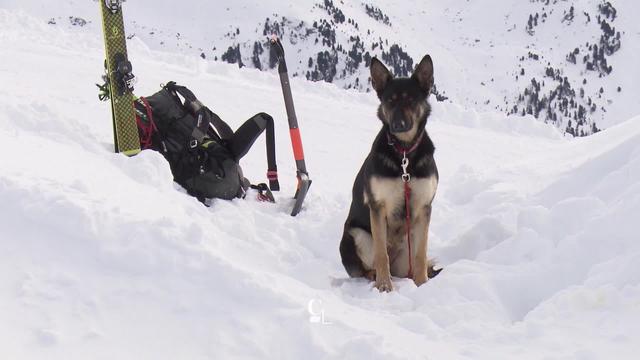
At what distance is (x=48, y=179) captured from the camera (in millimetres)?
4609

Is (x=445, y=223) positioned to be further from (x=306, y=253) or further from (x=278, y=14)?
(x=278, y=14)

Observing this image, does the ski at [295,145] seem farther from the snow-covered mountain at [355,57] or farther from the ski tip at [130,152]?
the snow-covered mountain at [355,57]

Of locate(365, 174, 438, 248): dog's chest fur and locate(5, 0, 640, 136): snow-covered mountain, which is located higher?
locate(365, 174, 438, 248): dog's chest fur

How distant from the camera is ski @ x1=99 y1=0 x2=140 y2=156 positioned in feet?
23.8

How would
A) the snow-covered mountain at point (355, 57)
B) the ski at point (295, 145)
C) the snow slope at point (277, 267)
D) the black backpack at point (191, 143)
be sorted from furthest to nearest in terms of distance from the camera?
the snow-covered mountain at point (355, 57), the ski at point (295, 145), the black backpack at point (191, 143), the snow slope at point (277, 267)

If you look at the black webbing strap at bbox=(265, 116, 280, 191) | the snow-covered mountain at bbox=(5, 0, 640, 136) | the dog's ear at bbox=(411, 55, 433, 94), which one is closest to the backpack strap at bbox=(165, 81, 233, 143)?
the black webbing strap at bbox=(265, 116, 280, 191)

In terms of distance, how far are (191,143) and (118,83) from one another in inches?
43.8

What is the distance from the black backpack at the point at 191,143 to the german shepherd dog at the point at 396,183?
7.00 feet

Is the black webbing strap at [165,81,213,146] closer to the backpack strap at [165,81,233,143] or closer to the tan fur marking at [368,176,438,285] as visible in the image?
the backpack strap at [165,81,233,143]

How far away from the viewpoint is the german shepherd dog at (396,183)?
534 centimetres

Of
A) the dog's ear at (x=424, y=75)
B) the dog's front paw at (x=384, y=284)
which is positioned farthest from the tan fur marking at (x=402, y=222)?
the dog's ear at (x=424, y=75)

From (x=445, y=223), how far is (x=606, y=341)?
396 cm

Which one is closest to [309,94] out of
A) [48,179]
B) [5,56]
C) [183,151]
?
[5,56]

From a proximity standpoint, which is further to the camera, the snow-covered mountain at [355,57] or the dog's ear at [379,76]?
the snow-covered mountain at [355,57]
